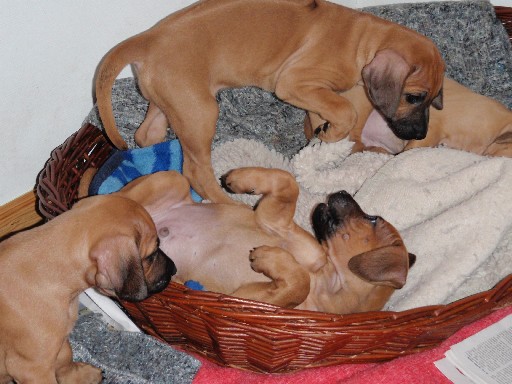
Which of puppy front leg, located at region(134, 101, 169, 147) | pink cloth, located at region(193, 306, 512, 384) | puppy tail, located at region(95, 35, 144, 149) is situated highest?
puppy tail, located at region(95, 35, 144, 149)

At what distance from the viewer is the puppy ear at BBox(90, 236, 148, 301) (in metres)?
1.89

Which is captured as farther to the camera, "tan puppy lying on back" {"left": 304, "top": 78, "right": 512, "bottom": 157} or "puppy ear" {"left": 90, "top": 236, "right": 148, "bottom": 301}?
"tan puppy lying on back" {"left": 304, "top": 78, "right": 512, "bottom": 157}

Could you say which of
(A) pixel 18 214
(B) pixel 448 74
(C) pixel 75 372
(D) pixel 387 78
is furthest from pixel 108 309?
(B) pixel 448 74

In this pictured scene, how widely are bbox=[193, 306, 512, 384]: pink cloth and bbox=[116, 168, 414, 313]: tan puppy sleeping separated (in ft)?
0.65

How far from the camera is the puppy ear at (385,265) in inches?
82.4

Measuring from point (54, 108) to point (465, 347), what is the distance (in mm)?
1990

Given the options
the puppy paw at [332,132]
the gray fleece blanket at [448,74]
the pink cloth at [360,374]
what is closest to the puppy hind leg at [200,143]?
the gray fleece blanket at [448,74]

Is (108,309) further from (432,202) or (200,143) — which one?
(432,202)

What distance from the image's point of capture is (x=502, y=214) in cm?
247

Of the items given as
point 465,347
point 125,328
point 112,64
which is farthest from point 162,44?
point 465,347

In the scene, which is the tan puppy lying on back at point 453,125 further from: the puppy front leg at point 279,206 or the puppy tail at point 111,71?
the puppy tail at point 111,71

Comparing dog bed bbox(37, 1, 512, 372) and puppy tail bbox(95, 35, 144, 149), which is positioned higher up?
puppy tail bbox(95, 35, 144, 149)

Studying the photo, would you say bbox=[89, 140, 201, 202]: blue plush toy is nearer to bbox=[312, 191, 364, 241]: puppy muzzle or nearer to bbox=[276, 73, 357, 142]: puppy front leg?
bbox=[276, 73, 357, 142]: puppy front leg

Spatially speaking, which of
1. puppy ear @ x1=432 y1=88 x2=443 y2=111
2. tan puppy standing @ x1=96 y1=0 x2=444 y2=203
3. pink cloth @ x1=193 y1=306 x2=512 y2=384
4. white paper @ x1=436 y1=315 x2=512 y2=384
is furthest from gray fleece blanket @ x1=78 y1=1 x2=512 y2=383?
white paper @ x1=436 y1=315 x2=512 y2=384
